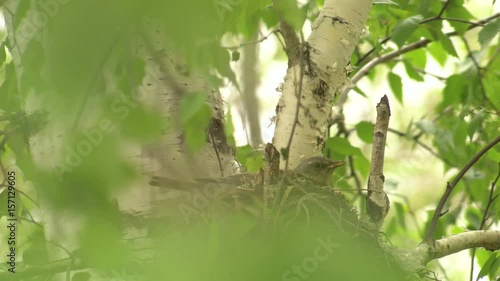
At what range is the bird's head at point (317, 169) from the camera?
1.50m

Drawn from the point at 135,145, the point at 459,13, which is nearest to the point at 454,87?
the point at 459,13

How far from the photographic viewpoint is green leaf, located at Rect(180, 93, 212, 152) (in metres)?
0.96

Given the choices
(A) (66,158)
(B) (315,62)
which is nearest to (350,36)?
(B) (315,62)

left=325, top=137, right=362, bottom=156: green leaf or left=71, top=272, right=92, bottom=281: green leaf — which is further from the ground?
left=325, top=137, right=362, bottom=156: green leaf

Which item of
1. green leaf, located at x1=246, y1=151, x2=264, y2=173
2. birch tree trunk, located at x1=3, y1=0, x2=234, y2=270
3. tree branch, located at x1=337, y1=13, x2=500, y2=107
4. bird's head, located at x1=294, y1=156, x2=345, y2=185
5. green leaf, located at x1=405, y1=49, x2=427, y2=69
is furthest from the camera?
green leaf, located at x1=405, y1=49, x2=427, y2=69

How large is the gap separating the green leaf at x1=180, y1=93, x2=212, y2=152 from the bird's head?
494 millimetres

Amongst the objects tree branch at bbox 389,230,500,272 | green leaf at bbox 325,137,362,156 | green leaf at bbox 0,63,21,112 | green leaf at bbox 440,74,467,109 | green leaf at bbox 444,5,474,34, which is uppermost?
green leaf at bbox 444,5,474,34

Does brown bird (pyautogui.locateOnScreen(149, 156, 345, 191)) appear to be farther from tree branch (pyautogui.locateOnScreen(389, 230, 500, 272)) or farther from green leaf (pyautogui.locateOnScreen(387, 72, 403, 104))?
green leaf (pyautogui.locateOnScreen(387, 72, 403, 104))

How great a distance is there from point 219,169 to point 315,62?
0.32m

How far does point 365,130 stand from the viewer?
7.66ft

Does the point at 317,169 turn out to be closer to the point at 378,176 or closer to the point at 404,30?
the point at 378,176

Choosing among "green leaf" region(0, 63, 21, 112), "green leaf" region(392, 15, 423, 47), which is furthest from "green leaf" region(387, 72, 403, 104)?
"green leaf" region(0, 63, 21, 112)

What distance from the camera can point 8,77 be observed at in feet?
5.12

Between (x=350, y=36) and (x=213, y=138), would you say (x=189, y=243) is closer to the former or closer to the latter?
(x=213, y=138)
